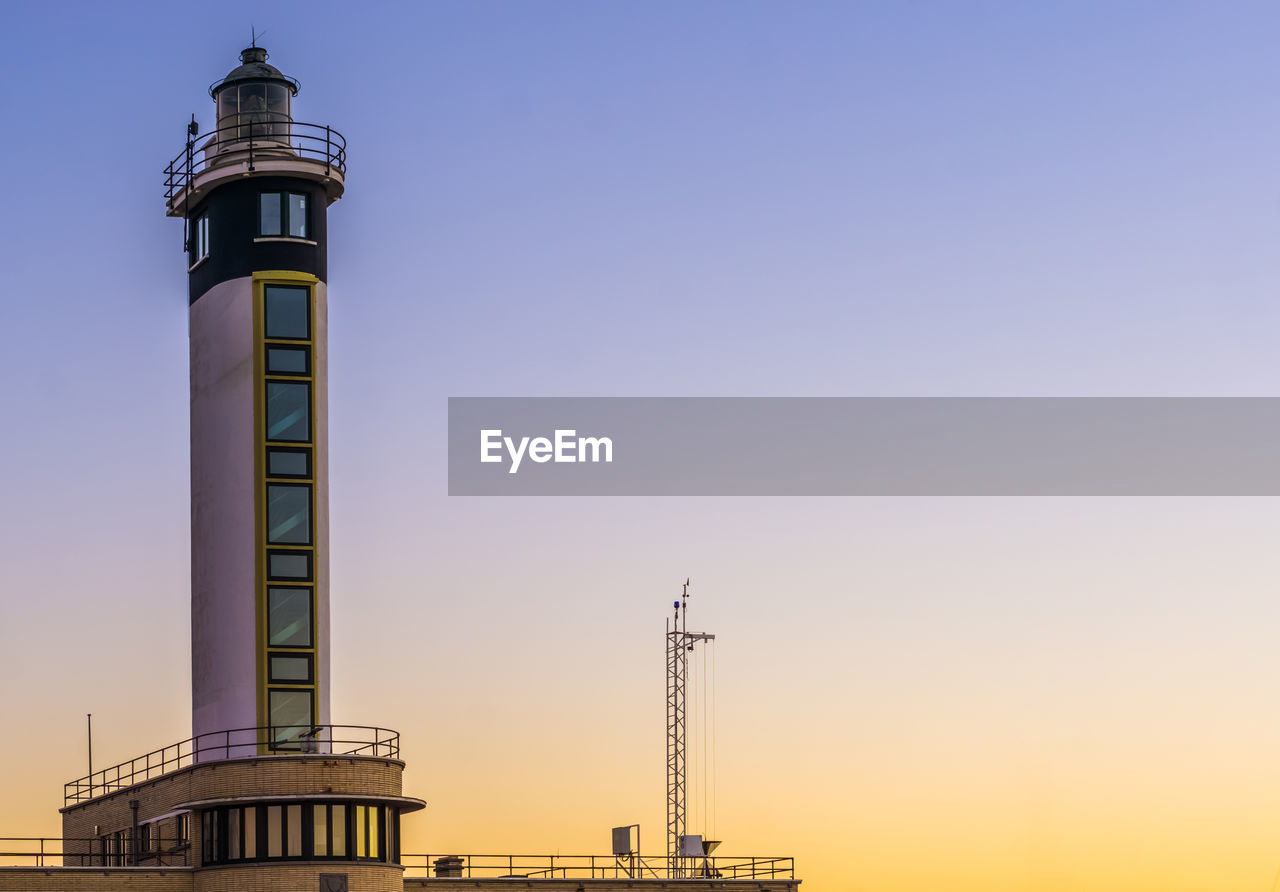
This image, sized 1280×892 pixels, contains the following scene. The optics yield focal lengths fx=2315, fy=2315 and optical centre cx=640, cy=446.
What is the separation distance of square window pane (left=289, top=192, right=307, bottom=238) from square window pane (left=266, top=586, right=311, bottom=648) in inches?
584

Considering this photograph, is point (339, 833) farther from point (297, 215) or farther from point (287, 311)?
point (297, 215)

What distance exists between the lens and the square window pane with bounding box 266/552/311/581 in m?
92.6

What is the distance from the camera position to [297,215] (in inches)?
3787

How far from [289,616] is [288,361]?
10.4 metres

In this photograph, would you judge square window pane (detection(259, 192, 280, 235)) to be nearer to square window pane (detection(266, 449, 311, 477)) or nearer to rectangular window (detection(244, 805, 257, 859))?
square window pane (detection(266, 449, 311, 477))

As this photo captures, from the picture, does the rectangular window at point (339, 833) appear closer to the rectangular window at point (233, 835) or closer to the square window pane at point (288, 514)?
the rectangular window at point (233, 835)

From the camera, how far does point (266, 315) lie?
94312mm

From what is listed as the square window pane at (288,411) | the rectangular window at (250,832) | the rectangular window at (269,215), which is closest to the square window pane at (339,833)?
the rectangular window at (250,832)

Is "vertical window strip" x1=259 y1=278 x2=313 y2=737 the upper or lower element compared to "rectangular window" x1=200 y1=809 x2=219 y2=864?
upper

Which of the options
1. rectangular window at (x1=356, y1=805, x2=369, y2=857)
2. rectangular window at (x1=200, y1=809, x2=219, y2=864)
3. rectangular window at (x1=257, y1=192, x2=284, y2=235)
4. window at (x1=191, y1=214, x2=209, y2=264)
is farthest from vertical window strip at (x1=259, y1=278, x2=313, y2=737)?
rectangular window at (x1=356, y1=805, x2=369, y2=857)

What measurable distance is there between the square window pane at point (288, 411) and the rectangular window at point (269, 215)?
21.3ft

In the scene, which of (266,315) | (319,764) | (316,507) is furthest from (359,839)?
(266,315)

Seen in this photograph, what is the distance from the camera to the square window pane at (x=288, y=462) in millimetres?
93312

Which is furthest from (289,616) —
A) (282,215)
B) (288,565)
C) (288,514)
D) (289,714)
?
(282,215)
